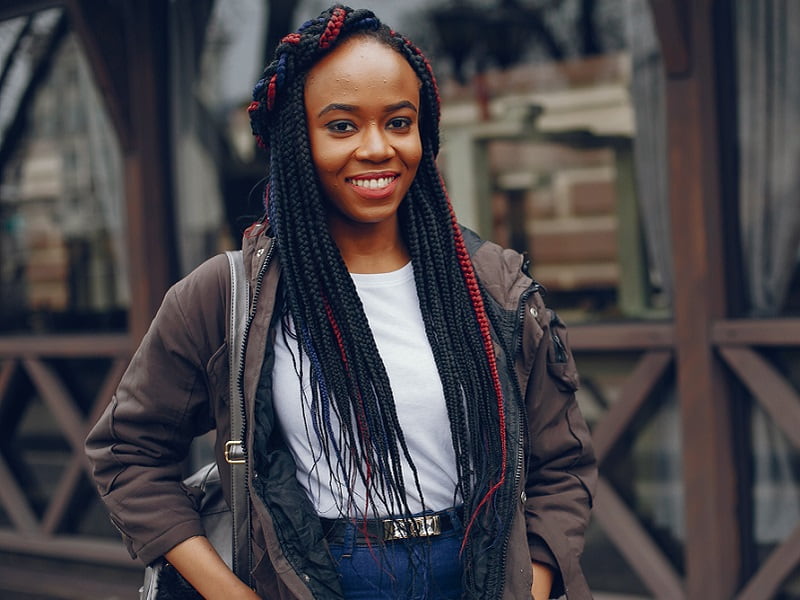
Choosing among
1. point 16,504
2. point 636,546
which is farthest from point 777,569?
point 16,504

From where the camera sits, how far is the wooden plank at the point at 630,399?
4055 mm

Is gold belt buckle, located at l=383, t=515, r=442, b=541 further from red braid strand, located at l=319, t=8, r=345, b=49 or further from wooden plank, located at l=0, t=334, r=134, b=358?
wooden plank, located at l=0, t=334, r=134, b=358

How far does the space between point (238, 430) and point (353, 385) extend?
0.20 metres

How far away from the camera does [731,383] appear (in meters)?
3.94

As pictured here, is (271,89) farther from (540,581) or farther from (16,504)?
(16,504)

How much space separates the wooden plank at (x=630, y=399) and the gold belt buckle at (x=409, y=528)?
2.42 metres

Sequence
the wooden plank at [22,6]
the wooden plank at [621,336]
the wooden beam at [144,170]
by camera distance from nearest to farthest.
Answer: the wooden plank at [621,336], the wooden beam at [144,170], the wooden plank at [22,6]

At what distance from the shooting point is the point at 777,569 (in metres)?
3.79

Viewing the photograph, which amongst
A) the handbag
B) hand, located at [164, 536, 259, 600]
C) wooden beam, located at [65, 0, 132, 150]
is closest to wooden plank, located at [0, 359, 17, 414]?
wooden beam, located at [65, 0, 132, 150]

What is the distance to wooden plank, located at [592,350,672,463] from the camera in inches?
160

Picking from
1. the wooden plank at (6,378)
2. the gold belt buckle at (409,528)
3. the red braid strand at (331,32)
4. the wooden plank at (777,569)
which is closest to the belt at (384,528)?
the gold belt buckle at (409,528)

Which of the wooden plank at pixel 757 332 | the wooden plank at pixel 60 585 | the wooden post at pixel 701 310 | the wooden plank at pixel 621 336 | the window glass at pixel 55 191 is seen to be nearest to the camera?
the wooden plank at pixel 757 332

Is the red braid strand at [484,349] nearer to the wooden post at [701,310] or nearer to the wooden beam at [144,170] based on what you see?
the wooden post at [701,310]

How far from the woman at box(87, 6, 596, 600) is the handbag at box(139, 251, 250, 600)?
0.02 m
